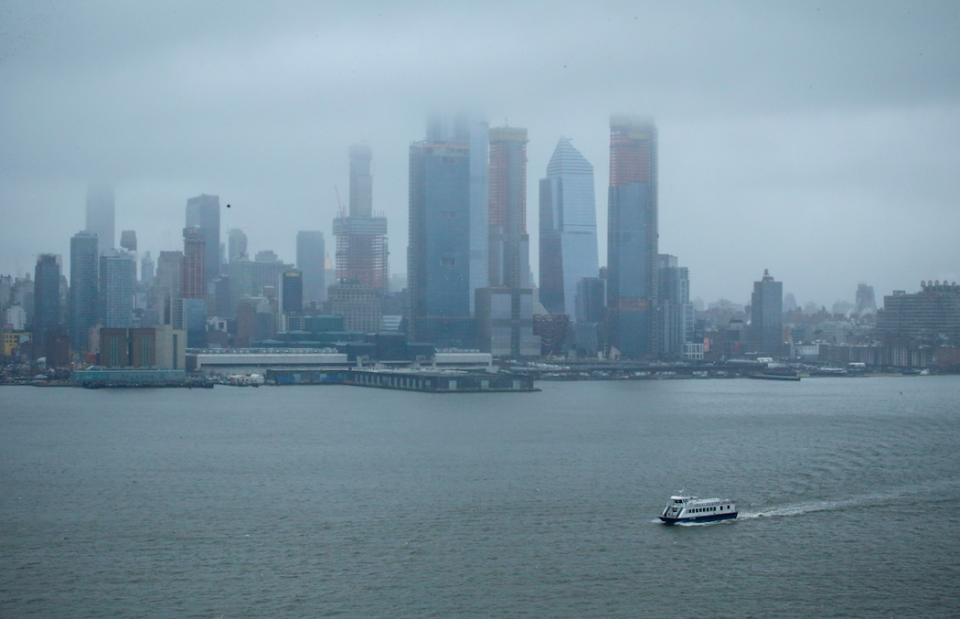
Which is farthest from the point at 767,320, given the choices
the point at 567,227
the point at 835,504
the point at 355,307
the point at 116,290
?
the point at 835,504

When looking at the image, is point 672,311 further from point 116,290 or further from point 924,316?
point 116,290

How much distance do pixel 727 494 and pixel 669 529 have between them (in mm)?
4038

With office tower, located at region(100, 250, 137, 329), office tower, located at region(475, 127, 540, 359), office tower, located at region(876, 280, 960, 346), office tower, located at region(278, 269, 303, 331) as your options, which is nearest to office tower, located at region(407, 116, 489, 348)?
office tower, located at region(475, 127, 540, 359)

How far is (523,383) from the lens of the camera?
223 ft

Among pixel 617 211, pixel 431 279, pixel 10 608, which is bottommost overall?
pixel 10 608

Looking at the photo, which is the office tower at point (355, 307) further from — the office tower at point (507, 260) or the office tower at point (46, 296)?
the office tower at point (46, 296)

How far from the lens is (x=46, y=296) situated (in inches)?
4304

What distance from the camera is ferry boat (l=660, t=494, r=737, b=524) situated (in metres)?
21.9

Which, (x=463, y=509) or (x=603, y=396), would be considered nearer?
(x=463, y=509)

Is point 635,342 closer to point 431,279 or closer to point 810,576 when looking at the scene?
point 431,279

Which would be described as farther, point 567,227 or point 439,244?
point 567,227

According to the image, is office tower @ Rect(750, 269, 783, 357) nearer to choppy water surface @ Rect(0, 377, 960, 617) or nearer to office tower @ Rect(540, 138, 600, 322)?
office tower @ Rect(540, 138, 600, 322)

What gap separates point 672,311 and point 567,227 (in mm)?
25352

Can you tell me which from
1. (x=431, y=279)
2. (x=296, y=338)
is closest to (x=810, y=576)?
(x=296, y=338)
